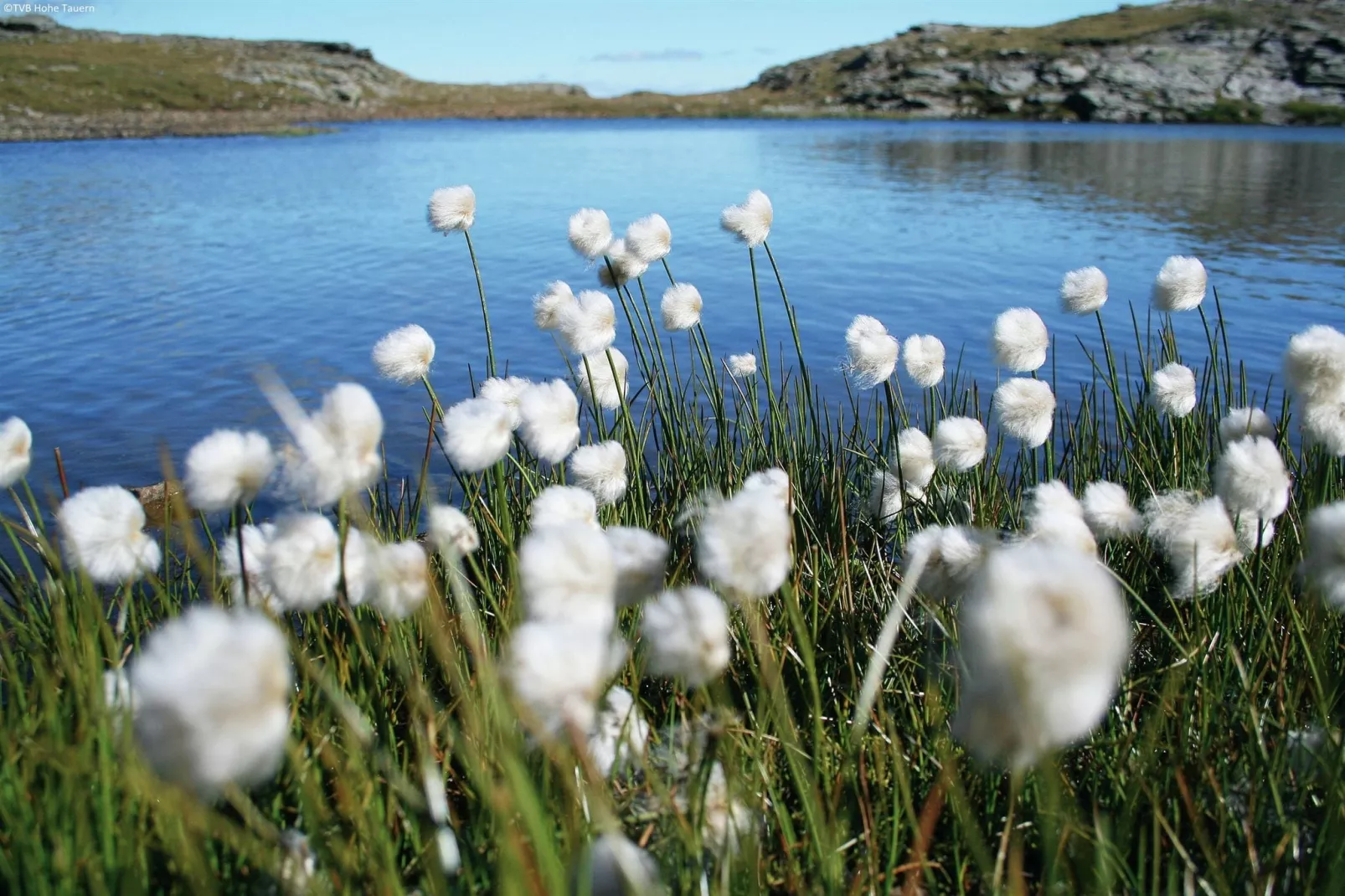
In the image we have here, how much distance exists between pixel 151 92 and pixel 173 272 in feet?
184

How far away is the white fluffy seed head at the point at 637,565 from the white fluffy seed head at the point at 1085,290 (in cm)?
193

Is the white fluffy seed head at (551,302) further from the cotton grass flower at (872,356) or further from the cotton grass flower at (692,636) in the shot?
the cotton grass flower at (692,636)

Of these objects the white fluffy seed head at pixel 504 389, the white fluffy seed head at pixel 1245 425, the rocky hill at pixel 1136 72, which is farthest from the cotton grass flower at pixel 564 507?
the rocky hill at pixel 1136 72

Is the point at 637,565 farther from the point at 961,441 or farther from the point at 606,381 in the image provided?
the point at 606,381

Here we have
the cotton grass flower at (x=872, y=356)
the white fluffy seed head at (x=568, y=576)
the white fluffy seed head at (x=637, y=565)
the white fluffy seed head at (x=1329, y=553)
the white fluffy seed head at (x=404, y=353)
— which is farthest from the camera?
the cotton grass flower at (x=872, y=356)

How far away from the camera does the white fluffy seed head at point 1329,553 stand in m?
1.48

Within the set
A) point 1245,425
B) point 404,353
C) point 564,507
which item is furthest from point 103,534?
point 1245,425

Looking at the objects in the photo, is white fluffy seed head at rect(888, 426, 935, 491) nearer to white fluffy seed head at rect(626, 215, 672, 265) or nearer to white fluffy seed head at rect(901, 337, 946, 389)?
white fluffy seed head at rect(901, 337, 946, 389)

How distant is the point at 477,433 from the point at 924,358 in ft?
4.89

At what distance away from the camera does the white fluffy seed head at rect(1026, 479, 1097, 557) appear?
1637 millimetres

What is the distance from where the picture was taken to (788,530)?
1270mm

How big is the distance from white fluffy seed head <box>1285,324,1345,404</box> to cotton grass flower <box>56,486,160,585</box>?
6.97 feet

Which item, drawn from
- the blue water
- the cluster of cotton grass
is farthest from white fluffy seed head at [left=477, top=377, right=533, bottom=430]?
the blue water

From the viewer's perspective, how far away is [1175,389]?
262 cm
